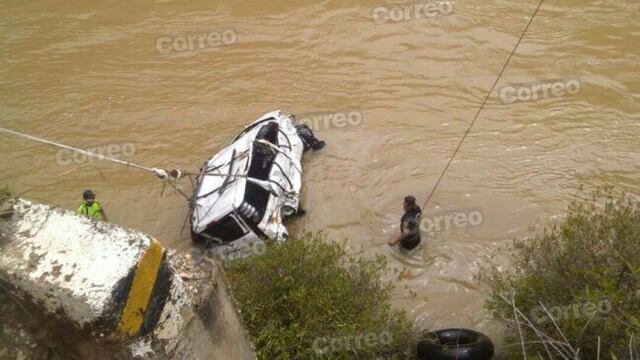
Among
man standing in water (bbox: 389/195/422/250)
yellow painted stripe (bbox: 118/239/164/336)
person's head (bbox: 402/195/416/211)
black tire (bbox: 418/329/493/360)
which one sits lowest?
black tire (bbox: 418/329/493/360)

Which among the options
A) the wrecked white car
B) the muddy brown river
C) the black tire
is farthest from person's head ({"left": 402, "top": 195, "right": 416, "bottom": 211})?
the black tire

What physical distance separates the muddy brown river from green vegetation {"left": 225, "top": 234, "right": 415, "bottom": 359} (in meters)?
1.74

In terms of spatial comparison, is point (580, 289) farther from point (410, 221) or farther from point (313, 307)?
point (313, 307)

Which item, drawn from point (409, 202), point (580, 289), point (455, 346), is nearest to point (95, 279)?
point (455, 346)

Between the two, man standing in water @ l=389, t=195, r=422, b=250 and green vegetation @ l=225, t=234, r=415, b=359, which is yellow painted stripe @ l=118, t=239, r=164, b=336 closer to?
green vegetation @ l=225, t=234, r=415, b=359

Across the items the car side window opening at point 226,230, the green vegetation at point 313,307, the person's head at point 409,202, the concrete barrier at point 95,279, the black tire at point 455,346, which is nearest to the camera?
the concrete barrier at point 95,279

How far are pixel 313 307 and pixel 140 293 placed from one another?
375 centimetres

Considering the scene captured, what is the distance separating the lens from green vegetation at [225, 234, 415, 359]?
6102mm

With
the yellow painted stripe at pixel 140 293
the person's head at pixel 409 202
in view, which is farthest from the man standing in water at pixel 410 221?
the yellow painted stripe at pixel 140 293

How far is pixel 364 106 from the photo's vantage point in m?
12.5

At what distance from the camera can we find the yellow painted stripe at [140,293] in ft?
8.84

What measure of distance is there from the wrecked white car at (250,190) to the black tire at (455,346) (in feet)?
9.56

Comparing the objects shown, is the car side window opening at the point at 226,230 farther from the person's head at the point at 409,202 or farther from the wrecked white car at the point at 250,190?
the person's head at the point at 409,202

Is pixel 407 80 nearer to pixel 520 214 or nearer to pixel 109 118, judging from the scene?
pixel 520 214
